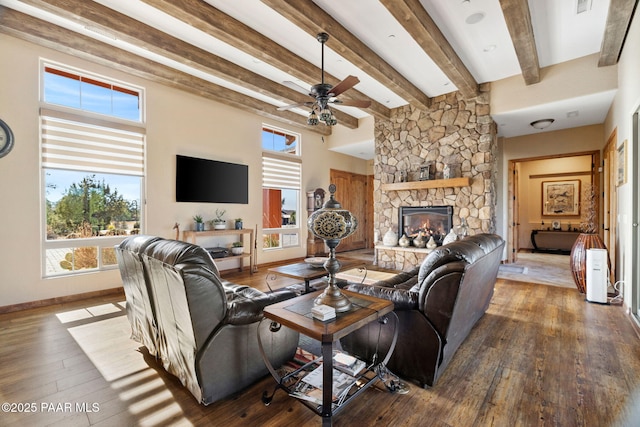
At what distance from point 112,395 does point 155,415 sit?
442 millimetres

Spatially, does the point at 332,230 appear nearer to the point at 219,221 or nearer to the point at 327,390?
the point at 327,390

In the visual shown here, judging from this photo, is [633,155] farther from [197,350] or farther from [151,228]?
[151,228]

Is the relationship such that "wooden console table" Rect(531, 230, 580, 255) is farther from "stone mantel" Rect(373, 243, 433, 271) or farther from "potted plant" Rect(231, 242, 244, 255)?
"potted plant" Rect(231, 242, 244, 255)

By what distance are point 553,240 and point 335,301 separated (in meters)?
9.08

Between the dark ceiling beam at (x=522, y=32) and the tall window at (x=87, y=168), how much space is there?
491 centimetres

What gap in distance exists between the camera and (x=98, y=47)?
3703 mm

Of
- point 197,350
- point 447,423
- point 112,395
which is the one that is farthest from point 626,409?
point 112,395

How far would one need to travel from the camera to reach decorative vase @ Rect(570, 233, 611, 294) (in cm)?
404

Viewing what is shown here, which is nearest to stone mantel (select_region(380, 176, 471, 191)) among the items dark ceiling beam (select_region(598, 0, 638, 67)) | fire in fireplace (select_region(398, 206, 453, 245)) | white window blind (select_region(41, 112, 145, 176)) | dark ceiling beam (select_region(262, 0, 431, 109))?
fire in fireplace (select_region(398, 206, 453, 245))

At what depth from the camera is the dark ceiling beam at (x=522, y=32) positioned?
9.14 feet

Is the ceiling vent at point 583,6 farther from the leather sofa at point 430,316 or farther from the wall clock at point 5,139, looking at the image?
the wall clock at point 5,139

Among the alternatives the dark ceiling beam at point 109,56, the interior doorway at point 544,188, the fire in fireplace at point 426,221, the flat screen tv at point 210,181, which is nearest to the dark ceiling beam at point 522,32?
the fire in fireplace at point 426,221

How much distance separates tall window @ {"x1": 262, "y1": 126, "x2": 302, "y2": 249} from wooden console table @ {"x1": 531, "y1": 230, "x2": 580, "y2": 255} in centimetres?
687

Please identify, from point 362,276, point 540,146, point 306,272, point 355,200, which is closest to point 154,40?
point 306,272
